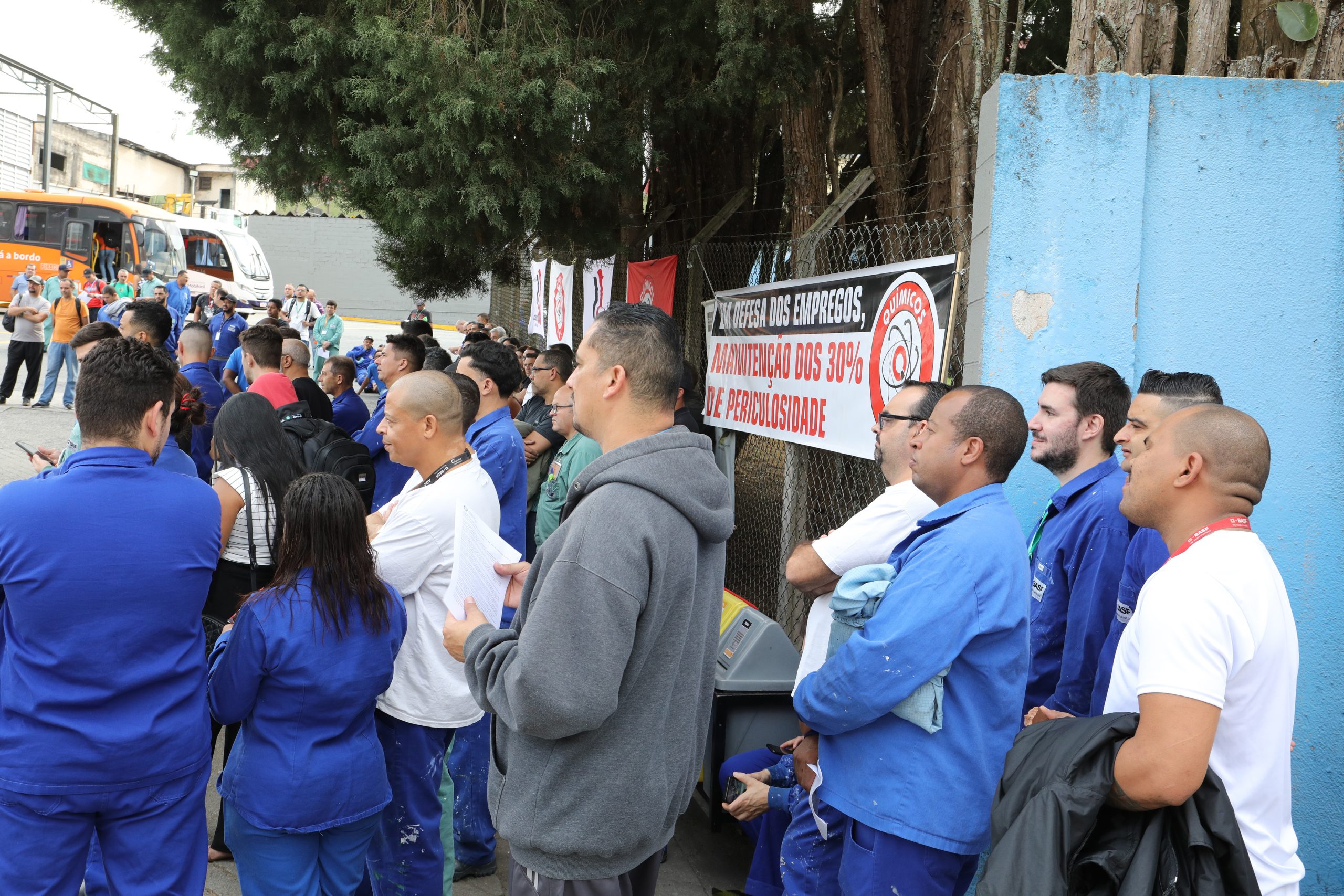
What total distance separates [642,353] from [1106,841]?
1.38 metres

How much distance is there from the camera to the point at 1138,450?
2.41 meters

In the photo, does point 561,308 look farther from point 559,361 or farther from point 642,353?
point 642,353

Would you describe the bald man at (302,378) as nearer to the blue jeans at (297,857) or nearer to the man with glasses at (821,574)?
the blue jeans at (297,857)

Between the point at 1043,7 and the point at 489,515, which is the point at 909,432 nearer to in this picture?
the point at 489,515

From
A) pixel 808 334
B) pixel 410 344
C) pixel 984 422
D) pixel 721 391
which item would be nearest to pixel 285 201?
pixel 410 344

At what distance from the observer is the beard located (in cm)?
334

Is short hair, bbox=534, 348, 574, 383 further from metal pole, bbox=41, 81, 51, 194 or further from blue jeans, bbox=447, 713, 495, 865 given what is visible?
metal pole, bbox=41, 81, 51, 194

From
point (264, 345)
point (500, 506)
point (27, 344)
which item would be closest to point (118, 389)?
point (500, 506)

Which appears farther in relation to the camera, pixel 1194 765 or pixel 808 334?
pixel 808 334

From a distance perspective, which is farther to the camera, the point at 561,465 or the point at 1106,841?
the point at 561,465

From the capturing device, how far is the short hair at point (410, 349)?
6660 millimetres

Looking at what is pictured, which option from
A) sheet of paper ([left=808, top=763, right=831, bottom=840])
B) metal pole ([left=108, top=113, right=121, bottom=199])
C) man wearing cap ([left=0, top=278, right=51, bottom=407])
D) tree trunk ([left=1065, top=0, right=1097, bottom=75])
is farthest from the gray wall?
sheet of paper ([left=808, top=763, right=831, bottom=840])

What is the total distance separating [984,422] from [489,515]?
176 cm

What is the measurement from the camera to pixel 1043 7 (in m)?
7.52
